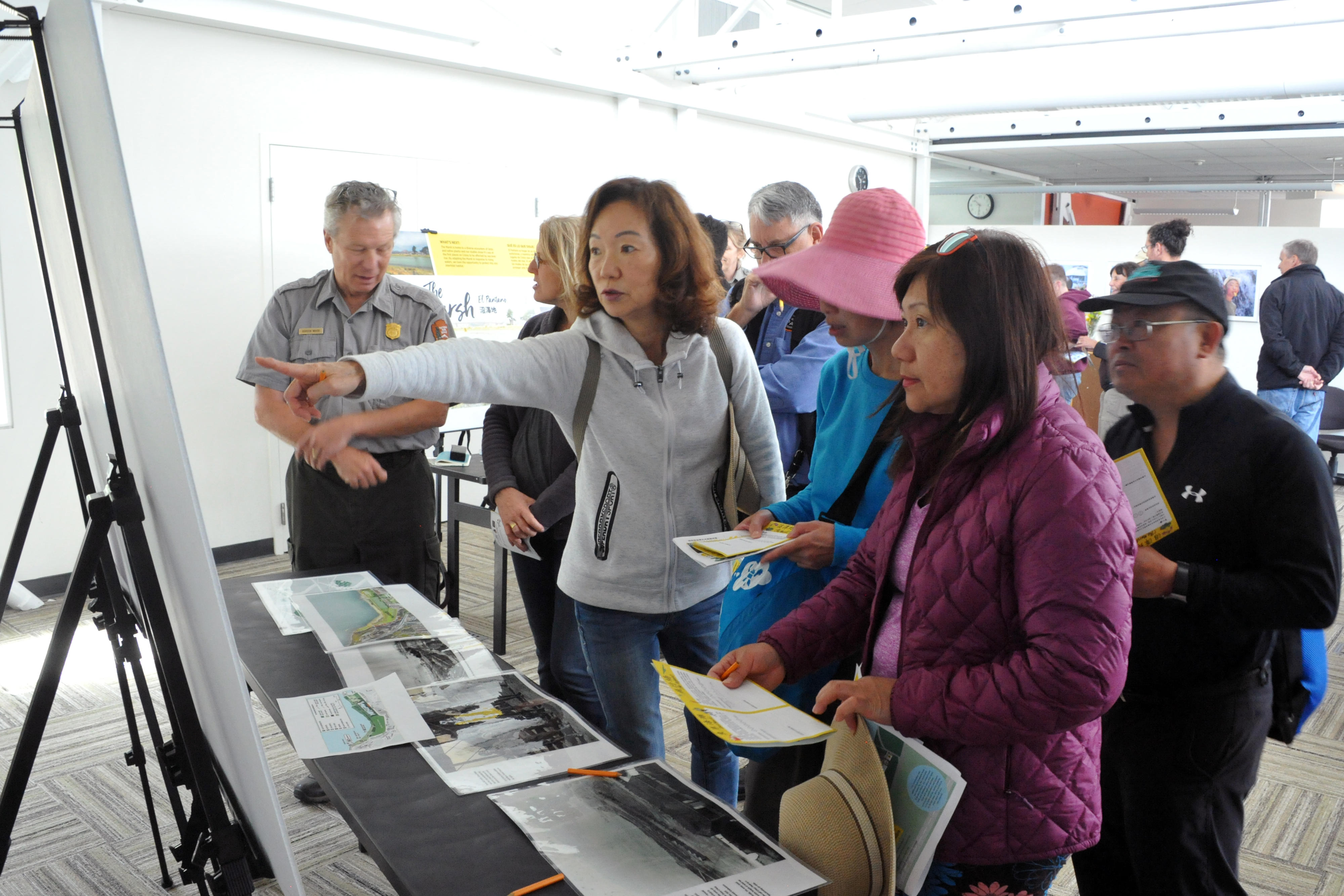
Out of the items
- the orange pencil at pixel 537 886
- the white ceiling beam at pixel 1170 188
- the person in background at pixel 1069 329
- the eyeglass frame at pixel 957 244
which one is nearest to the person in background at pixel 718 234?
the person in background at pixel 1069 329

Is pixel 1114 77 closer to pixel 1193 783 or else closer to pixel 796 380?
pixel 796 380

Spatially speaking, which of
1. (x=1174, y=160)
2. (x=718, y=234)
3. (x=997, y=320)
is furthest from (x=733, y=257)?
(x=1174, y=160)

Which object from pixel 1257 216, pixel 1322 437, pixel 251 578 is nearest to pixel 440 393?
pixel 251 578

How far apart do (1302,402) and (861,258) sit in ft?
20.2

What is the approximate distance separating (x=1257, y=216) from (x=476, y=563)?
18.8 metres

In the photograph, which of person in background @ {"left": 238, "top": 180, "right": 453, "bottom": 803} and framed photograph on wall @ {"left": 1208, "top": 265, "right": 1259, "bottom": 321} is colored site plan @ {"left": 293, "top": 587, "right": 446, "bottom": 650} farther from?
framed photograph on wall @ {"left": 1208, "top": 265, "right": 1259, "bottom": 321}

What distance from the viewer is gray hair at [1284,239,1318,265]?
6445mm

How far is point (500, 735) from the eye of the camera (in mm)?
1429

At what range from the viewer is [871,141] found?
32.3 feet

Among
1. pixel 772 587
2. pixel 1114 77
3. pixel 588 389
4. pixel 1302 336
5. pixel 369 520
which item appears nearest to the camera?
pixel 772 587

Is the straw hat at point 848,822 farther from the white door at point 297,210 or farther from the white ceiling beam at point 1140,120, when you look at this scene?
the white ceiling beam at point 1140,120

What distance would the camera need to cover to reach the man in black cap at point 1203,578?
4.45 ft

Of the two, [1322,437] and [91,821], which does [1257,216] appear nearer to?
[1322,437]

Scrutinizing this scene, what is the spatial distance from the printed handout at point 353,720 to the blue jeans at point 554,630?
2.25 ft
